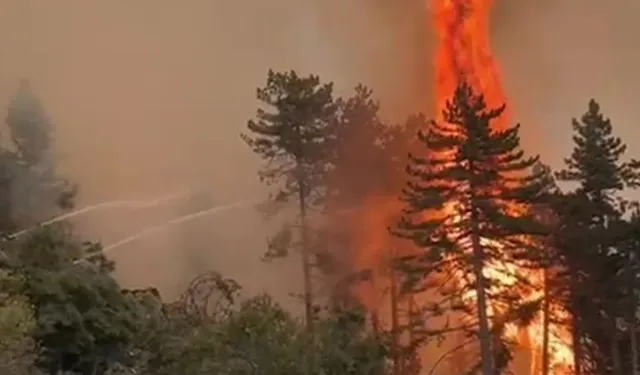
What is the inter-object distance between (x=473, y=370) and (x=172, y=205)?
12670mm

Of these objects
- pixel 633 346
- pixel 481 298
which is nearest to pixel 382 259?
pixel 633 346

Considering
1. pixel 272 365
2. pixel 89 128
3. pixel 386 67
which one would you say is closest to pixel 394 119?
pixel 386 67

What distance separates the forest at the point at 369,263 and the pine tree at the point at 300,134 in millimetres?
57

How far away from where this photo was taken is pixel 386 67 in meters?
36.6

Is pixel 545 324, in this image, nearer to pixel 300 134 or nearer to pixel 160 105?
pixel 300 134

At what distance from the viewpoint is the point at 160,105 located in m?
32.8

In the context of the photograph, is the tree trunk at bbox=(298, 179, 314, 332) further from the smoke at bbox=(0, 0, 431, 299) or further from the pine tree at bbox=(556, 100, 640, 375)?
the pine tree at bbox=(556, 100, 640, 375)

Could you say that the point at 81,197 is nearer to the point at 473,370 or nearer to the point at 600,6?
the point at 473,370

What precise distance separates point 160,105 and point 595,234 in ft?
49.5

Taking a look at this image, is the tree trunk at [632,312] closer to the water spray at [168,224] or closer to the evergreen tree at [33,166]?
the water spray at [168,224]

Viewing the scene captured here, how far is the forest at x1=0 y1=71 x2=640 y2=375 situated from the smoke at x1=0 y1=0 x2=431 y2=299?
928mm

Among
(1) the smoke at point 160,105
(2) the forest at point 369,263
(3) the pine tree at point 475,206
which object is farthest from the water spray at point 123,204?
(3) the pine tree at point 475,206

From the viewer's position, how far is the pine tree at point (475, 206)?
21.8 meters

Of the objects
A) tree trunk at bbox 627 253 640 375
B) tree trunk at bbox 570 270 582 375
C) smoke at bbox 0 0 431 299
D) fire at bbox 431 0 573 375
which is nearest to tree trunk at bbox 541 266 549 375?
tree trunk at bbox 570 270 582 375
